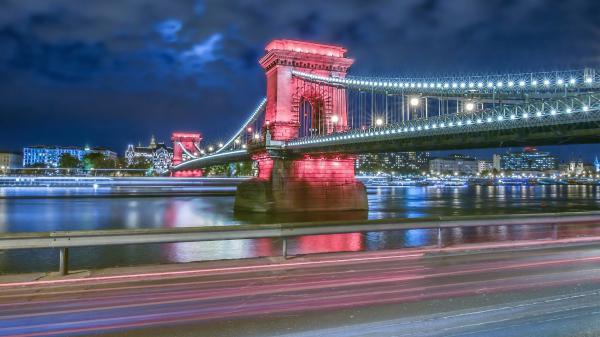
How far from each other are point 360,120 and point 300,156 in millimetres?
11581

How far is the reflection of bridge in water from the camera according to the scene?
79.6ft

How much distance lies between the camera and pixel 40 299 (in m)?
6.73

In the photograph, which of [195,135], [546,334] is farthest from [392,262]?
[195,135]

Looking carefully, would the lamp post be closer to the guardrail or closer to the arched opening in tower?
the arched opening in tower

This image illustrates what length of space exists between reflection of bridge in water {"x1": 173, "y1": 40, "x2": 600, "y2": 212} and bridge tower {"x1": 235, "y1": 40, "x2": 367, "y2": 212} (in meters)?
0.10

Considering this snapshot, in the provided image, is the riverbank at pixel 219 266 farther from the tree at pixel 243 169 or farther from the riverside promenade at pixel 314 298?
the tree at pixel 243 169

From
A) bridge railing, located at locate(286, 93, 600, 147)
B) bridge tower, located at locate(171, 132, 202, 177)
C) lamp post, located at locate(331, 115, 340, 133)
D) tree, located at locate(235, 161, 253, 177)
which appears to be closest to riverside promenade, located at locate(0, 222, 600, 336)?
bridge railing, located at locate(286, 93, 600, 147)

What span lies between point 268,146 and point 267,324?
3926 centimetres

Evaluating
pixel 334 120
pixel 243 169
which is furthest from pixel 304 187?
pixel 243 169

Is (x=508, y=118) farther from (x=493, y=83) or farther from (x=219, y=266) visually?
(x=219, y=266)

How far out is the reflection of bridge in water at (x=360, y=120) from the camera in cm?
2427

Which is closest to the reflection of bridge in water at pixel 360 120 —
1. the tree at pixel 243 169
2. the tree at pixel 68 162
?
the tree at pixel 243 169

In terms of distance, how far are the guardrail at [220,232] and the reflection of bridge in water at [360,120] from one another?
12325 mm

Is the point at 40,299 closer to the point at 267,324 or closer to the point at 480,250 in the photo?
the point at 267,324
